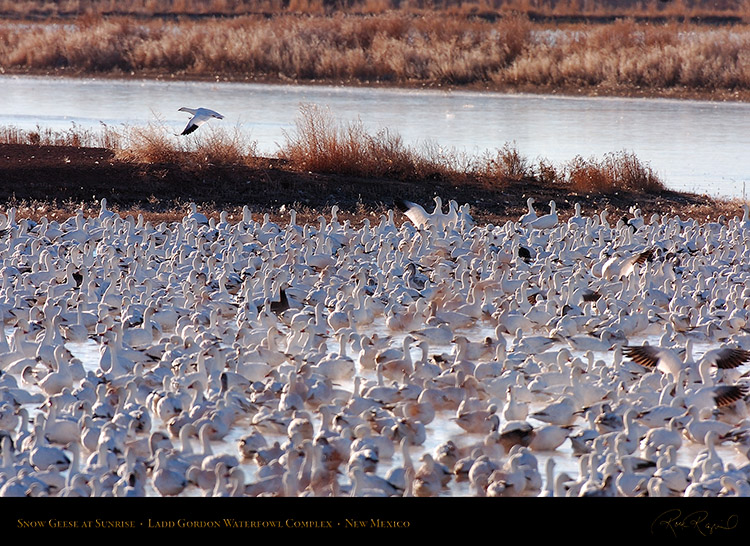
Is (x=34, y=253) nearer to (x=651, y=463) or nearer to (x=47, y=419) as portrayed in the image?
(x=47, y=419)

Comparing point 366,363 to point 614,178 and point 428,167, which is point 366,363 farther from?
point 614,178

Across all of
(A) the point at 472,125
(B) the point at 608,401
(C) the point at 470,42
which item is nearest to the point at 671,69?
(C) the point at 470,42

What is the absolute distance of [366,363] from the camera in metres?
7.99

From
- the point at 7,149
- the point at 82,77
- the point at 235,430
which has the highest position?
the point at 235,430

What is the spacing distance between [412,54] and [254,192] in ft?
62.4

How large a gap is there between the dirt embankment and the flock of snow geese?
277cm

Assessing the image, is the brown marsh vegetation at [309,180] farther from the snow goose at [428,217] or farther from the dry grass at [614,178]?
the snow goose at [428,217]

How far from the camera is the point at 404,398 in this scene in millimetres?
7000

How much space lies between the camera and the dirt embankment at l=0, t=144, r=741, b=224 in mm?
15125

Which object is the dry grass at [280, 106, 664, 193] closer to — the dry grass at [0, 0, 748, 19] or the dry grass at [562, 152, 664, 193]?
the dry grass at [562, 152, 664, 193]

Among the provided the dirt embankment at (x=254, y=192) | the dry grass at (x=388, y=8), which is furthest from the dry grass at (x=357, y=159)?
the dry grass at (x=388, y=8)

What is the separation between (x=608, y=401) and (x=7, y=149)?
529 inches

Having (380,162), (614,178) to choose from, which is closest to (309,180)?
(380,162)

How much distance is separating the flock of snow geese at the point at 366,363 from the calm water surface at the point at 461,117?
24.4ft
